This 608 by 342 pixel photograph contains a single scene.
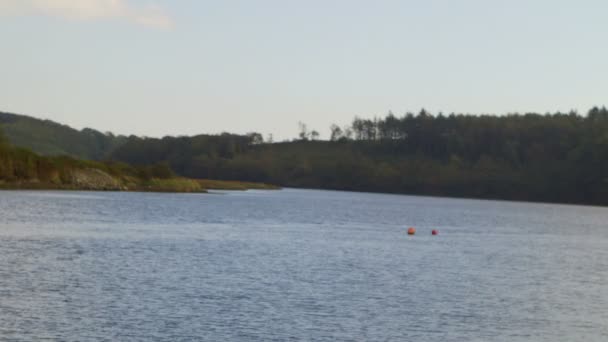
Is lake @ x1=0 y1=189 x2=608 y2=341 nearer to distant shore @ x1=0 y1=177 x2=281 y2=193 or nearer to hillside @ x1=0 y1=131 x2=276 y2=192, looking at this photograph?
hillside @ x1=0 y1=131 x2=276 y2=192

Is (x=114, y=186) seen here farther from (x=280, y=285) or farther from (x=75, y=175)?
(x=280, y=285)

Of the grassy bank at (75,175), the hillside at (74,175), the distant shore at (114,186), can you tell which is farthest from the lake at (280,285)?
the distant shore at (114,186)

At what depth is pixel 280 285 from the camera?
41.8 m

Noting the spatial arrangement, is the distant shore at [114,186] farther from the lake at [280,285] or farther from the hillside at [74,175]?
the lake at [280,285]

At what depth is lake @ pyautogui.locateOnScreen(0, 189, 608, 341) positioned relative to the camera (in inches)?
1235

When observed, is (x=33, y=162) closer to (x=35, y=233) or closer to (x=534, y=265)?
(x=35, y=233)

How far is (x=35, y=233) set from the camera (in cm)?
6150

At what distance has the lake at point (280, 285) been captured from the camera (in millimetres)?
31359

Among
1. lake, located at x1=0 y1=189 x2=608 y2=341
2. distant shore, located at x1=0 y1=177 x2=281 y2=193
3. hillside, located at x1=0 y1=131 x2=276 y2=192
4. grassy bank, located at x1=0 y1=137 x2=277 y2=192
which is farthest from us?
distant shore, located at x1=0 y1=177 x2=281 y2=193

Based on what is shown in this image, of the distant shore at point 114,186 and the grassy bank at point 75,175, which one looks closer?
the grassy bank at point 75,175

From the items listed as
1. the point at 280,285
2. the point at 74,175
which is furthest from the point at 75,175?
the point at 280,285

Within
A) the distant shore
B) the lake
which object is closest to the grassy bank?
the distant shore

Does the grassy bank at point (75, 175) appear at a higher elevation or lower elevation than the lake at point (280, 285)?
higher

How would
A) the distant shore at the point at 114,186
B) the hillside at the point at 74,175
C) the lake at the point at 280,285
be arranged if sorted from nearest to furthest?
the lake at the point at 280,285
the hillside at the point at 74,175
the distant shore at the point at 114,186
